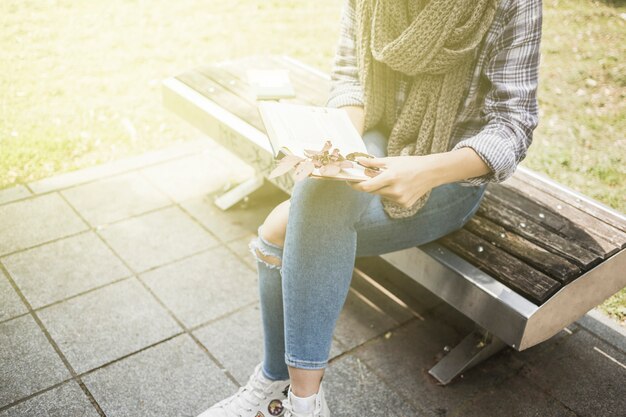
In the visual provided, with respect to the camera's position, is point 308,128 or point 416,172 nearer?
point 416,172

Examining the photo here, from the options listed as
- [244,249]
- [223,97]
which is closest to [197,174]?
[223,97]

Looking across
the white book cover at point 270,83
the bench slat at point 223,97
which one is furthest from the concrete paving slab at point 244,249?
the white book cover at point 270,83

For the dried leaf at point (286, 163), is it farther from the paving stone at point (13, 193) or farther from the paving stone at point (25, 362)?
the paving stone at point (13, 193)

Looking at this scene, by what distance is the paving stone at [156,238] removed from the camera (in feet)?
9.77

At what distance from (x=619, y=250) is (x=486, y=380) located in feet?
2.26

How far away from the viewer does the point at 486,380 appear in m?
2.40

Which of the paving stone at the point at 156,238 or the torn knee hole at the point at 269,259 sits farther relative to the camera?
the paving stone at the point at 156,238

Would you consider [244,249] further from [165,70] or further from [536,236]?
[165,70]

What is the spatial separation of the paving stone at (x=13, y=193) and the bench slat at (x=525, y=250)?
93.9 inches

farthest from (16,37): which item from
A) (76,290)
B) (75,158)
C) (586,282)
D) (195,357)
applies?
(586,282)

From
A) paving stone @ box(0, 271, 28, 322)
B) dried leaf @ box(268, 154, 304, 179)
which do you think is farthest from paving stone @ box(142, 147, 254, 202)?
dried leaf @ box(268, 154, 304, 179)

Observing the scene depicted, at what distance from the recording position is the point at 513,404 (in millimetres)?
2283

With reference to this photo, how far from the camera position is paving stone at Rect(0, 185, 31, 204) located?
332 cm

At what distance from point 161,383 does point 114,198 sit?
4.74 feet
